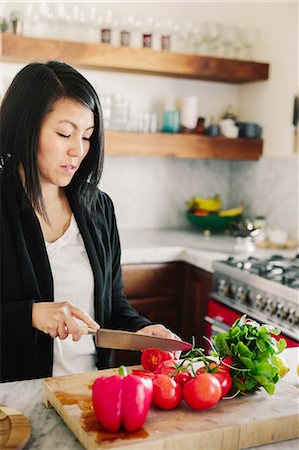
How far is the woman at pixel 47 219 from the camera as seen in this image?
176 cm

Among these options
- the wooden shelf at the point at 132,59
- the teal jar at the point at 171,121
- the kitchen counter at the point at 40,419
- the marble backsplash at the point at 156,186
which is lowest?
the kitchen counter at the point at 40,419

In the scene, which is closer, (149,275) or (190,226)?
(149,275)

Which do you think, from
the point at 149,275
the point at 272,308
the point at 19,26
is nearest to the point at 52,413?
the point at 272,308

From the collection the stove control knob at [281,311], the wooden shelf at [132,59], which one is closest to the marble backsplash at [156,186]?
the wooden shelf at [132,59]

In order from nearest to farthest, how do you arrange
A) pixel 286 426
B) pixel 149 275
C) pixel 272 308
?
pixel 286 426
pixel 272 308
pixel 149 275

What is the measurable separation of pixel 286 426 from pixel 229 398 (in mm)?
131

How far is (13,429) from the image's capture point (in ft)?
4.01

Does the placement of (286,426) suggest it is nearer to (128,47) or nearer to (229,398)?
(229,398)

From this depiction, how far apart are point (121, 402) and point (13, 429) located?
22 centimetres

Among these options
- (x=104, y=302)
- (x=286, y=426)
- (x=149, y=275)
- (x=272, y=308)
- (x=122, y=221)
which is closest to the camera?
(x=286, y=426)

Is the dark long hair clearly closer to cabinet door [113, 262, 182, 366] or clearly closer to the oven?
the oven

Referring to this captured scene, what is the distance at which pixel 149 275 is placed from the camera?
3.37 m

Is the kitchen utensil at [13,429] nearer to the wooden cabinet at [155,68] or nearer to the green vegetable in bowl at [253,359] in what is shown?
the green vegetable in bowl at [253,359]

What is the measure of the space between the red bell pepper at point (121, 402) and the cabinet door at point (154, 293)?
6.88ft
